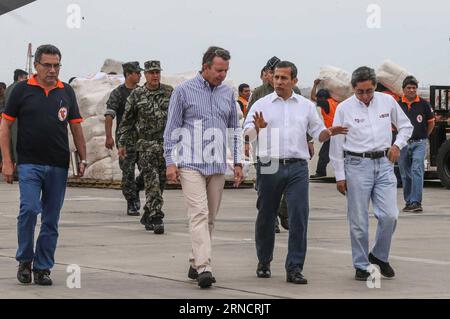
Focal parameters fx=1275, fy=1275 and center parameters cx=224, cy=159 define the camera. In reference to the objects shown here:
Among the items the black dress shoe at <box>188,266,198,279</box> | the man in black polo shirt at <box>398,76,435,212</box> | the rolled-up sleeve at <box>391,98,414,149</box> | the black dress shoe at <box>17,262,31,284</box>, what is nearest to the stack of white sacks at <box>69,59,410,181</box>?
the man in black polo shirt at <box>398,76,435,212</box>

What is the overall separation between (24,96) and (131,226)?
5.39m

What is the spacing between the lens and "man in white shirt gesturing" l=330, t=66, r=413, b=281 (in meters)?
10.7

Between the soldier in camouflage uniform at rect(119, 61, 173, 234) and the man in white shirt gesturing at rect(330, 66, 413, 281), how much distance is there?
4.32 m

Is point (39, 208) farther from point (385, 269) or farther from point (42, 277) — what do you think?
point (385, 269)

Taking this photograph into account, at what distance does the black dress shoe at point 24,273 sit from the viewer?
10.1 meters

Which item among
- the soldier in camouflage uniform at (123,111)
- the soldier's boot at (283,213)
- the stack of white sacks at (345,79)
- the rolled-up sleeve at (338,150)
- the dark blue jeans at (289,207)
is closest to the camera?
the dark blue jeans at (289,207)

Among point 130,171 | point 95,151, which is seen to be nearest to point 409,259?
point 130,171

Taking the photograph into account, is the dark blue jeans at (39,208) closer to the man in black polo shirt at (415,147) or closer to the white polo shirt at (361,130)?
the white polo shirt at (361,130)

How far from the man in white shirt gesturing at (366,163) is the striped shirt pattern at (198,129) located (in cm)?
101

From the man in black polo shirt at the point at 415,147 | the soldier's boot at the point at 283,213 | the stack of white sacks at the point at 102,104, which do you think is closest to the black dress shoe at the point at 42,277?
the soldier's boot at the point at 283,213

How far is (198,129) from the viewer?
10.4 metres

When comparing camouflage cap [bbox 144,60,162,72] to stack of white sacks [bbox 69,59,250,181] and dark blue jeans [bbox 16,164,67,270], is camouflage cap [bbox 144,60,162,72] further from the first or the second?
stack of white sacks [bbox 69,59,250,181]

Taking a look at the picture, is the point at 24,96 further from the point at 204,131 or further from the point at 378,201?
the point at 378,201

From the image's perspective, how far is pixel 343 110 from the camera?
424 inches
